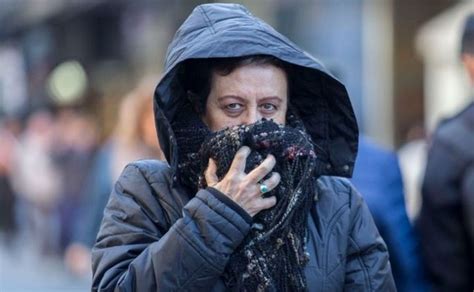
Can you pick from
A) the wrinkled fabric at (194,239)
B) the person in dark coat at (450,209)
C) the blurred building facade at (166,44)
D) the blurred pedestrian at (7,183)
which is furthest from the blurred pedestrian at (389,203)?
the blurred pedestrian at (7,183)

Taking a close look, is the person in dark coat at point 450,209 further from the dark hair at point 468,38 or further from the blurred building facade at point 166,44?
the blurred building facade at point 166,44

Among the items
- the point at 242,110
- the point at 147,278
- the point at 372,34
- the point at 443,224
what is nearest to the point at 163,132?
the point at 242,110

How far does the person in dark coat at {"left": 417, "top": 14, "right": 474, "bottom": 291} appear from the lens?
505 centimetres

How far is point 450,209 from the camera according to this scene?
5.09 metres

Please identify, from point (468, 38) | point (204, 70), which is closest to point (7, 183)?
point (468, 38)

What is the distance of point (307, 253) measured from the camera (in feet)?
9.85

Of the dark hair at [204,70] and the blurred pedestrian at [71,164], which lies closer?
the dark hair at [204,70]

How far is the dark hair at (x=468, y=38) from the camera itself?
536 centimetres

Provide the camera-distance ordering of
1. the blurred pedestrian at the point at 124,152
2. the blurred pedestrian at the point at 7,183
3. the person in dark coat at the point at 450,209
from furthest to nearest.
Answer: the blurred pedestrian at the point at 7,183 → the blurred pedestrian at the point at 124,152 → the person in dark coat at the point at 450,209

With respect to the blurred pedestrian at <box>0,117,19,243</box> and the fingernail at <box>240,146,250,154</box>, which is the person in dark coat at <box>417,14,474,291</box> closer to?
the fingernail at <box>240,146,250,154</box>

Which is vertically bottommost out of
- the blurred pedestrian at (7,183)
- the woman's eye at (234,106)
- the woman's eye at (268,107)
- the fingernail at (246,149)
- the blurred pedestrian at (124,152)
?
the blurred pedestrian at (7,183)

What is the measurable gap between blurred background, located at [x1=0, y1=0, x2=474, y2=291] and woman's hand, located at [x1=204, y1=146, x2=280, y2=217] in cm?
772

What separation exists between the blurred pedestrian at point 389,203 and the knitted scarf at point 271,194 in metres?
1.71

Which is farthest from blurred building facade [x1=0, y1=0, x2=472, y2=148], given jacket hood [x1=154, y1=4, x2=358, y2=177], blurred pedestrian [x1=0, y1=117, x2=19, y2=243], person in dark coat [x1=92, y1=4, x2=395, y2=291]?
person in dark coat [x1=92, y1=4, x2=395, y2=291]
